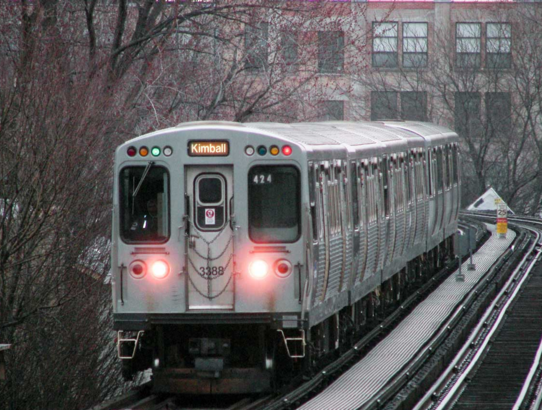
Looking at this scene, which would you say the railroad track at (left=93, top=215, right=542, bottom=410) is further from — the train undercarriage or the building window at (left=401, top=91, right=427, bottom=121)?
the building window at (left=401, top=91, right=427, bottom=121)

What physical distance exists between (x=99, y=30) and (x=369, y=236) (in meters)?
10.9

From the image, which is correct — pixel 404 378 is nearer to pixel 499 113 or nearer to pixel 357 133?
pixel 357 133

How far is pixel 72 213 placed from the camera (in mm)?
16719

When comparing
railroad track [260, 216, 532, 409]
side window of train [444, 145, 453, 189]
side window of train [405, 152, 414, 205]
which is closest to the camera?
railroad track [260, 216, 532, 409]

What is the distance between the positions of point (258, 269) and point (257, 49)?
39.0 feet

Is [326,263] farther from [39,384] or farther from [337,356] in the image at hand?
[39,384]

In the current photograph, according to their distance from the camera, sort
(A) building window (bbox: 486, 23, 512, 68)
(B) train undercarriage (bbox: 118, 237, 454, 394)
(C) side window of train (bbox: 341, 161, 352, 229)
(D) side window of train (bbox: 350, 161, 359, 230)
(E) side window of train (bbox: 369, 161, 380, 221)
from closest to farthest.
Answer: (B) train undercarriage (bbox: 118, 237, 454, 394) < (C) side window of train (bbox: 341, 161, 352, 229) < (D) side window of train (bbox: 350, 161, 359, 230) < (E) side window of train (bbox: 369, 161, 380, 221) < (A) building window (bbox: 486, 23, 512, 68)

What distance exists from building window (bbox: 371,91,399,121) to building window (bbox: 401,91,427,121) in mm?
396

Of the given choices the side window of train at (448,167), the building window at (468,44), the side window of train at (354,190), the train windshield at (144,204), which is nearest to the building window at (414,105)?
the building window at (468,44)

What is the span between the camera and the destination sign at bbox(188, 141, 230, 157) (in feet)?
40.8

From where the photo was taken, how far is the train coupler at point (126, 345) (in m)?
12.8

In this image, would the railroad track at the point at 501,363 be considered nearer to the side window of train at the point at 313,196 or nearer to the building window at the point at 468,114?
the side window of train at the point at 313,196

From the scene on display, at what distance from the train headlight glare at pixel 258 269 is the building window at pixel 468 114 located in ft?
124

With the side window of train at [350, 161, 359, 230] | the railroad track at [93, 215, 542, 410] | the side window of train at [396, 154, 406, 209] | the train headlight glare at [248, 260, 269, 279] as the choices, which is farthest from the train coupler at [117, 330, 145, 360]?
the side window of train at [396, 154, 406, 209]
